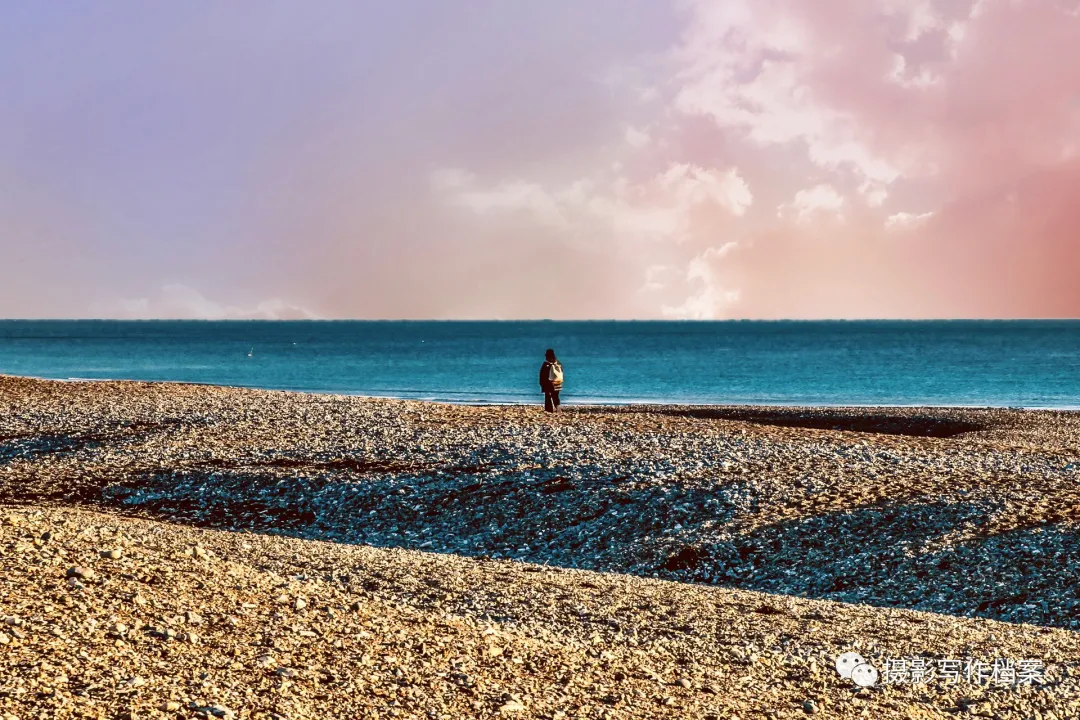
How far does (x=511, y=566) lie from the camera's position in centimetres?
1446

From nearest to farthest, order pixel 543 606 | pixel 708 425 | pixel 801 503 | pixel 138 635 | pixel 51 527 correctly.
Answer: pixel 138 635 < pixel 543 606 < pixel 51 527 < pixel 801 503 < pixel 708 425

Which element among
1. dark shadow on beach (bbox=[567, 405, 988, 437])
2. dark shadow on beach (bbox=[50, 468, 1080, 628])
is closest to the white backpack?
dark shadow on beach (bbox=[567, 405, 988, 437])

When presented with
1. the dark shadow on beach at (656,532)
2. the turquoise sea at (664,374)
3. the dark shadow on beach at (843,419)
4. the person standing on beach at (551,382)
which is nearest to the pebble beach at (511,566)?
the dark shadow on beach at (656,532)

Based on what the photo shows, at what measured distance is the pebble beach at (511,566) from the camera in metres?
8.24

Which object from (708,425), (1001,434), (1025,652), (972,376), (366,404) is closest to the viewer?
(1025,652)

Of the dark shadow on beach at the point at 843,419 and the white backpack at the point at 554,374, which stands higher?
the white backpack at the point at 554,374

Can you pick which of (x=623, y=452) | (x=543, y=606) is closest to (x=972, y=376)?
(x=623, y=452)

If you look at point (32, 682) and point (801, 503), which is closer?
point (32, 682)

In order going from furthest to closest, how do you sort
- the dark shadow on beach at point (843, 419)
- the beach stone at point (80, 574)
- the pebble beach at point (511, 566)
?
the dark shadow on beach at point (843, 419) < the beach stone at point (80, 574) < the pebble beach at point (511, 566)

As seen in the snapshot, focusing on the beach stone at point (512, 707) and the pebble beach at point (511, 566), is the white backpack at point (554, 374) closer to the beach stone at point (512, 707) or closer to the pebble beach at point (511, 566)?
the pebble beach at point (511, 566)

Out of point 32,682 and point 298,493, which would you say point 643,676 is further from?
point 298,493

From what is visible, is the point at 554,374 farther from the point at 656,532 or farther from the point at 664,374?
the point at 664,374

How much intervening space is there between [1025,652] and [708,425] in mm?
19373

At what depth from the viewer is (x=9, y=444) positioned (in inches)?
994
